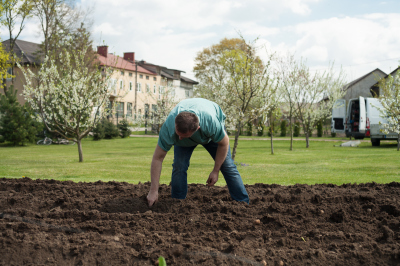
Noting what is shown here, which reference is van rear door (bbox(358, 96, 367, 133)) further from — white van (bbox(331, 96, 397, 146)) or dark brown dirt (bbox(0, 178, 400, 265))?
dark brown dirt (bbox(0, 178, 400, 265))

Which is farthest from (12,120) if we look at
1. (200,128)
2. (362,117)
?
(200,128)

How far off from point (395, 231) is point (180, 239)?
213cm

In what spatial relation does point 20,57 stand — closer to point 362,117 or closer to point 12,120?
point 12,120

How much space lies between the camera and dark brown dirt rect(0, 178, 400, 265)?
276 centimetres

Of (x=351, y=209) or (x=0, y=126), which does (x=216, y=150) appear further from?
(x=0, y=126)

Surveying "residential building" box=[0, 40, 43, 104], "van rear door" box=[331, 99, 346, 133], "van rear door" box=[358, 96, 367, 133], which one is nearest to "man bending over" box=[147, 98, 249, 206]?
"van rear door" box=[358, 96, 367, 133]

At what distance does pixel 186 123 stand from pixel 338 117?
21699mm

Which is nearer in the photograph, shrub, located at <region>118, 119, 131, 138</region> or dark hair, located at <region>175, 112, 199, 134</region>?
dark hair, located at <region>175, 112, 199, 134</region>

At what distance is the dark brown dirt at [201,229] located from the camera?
9.04 feet

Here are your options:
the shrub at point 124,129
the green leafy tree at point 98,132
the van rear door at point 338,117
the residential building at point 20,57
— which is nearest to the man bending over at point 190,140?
the van rear door at point 338,117

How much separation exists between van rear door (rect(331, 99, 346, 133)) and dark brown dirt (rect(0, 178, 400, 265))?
17932 millimetres

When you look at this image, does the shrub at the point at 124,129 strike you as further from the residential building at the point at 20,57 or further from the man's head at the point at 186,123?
the man's head at the point at 186,123

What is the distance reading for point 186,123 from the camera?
3246 millimetres

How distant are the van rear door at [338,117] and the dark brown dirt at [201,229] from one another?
58.8 ft
